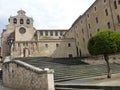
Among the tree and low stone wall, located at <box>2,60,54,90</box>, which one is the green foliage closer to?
the tree

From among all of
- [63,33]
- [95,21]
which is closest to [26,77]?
[95,21]

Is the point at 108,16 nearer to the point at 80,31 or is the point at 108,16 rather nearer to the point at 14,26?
the point at 80,31

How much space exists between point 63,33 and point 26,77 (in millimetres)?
48047

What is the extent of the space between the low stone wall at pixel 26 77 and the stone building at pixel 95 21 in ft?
62.6

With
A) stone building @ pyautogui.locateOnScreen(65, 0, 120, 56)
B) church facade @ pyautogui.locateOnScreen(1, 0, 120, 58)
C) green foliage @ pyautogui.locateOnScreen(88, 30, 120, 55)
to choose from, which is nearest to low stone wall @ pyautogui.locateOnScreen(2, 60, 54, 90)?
green foliage @ pyautogui.locateOnScreen(88, 30, 120, 55)

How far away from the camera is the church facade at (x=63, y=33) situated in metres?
33.5

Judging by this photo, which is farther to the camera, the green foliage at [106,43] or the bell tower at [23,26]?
the bell tower at [23,26]

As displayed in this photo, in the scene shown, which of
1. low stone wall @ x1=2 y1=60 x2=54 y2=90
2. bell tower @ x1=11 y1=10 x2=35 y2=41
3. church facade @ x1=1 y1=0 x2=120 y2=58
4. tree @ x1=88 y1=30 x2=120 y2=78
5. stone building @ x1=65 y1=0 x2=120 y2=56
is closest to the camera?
low stone wall @ x1=2 y1=60 x2=54 y2=90

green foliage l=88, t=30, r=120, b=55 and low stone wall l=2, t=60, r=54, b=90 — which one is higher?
green foliage l=88, t=30, r=120, b=55

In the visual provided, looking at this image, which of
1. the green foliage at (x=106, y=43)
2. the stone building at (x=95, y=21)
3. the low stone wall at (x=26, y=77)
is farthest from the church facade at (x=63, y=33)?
the green foliage at (x=106, y=43)

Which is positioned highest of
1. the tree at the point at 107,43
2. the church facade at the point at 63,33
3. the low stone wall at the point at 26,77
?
the church facade at the point at 63,33

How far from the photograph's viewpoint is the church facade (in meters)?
33.5

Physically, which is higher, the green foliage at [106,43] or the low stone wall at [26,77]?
the green foliage at [106,43]

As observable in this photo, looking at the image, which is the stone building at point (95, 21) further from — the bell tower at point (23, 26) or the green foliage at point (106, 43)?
the green foliage at point (106, 43)
